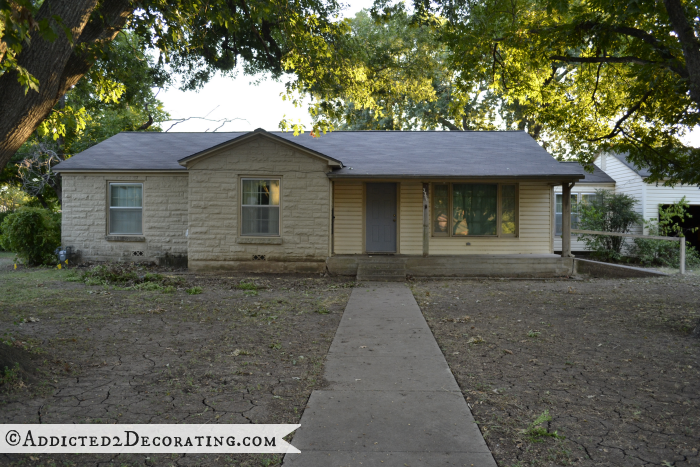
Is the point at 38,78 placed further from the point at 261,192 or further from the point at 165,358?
the point at 261,192

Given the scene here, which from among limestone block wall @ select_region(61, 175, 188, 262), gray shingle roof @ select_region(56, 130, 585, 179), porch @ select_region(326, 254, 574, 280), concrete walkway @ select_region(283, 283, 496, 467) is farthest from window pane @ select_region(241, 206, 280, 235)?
concrete walkway @ select_region(283, 283, 496, 467)

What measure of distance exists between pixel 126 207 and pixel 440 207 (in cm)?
1000

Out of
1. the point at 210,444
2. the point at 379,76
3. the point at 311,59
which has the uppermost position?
the point at 379,76

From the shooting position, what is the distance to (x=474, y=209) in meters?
15.0

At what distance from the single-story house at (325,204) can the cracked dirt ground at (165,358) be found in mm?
3689

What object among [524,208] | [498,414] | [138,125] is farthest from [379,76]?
[138,125]

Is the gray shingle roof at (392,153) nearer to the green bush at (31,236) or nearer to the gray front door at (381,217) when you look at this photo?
the gray front door at (381,217)

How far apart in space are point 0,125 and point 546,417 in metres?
5.06

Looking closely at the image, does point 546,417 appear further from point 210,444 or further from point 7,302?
point 7,302

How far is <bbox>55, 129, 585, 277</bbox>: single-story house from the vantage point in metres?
13.6

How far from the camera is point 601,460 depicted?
3.10 meters

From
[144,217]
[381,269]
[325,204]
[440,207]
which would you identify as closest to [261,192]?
[325,204]

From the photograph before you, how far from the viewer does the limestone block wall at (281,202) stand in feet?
44.6

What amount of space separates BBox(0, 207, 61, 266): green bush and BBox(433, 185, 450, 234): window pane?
39.9 ft
